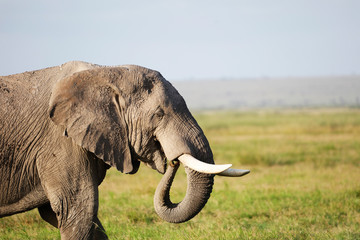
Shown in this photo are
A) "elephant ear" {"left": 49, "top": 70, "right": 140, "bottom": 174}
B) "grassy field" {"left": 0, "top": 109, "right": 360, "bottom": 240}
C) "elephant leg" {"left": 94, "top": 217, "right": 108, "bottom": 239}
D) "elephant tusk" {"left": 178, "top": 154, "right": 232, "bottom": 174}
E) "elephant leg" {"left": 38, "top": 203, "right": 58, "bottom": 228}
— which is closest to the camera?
"elephant tusk" {"left": 178, "top": 154, "right": 232, "bottom": 174}

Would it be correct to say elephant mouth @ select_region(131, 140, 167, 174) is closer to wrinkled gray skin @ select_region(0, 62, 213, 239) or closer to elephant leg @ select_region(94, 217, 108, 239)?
wrinkled gray skin @ select_region(0, 62, 213, 239)

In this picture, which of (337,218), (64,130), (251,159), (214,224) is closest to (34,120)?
(64,130)

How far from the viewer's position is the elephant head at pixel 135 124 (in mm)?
5086

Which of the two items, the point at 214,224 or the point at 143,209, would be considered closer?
the point at 214,224

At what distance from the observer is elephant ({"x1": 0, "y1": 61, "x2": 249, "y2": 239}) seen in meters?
5.11

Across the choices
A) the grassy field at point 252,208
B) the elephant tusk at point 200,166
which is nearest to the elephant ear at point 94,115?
the elephant tusk at point 200,166

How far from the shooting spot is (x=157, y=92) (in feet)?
17.2

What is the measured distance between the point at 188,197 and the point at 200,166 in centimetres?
40

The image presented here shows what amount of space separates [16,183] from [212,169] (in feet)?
5.96

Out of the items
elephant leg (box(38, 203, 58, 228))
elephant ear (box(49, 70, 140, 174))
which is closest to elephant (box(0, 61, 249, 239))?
elephant ear (box(49, 70, 140, 174))

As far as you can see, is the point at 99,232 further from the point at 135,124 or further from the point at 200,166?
the point at 200,166

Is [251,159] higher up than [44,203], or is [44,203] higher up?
[44,203]

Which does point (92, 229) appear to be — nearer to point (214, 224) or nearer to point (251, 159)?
A: point (214, 224)

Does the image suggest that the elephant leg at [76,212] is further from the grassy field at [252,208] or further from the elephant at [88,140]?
the grassy field at [252,208]
